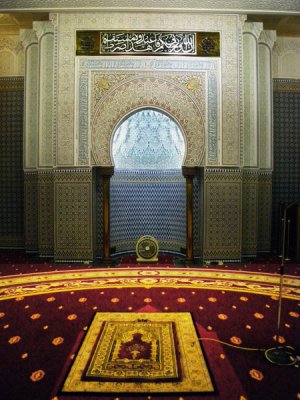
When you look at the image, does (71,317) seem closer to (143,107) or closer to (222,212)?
(222,212)

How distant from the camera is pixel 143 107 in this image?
4.39m

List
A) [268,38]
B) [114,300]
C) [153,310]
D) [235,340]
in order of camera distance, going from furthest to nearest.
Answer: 1. [268,38]
2. [114,300]
3. [153,310]
4. [235,340]

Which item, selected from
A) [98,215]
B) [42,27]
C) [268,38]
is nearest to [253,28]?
[268,38]

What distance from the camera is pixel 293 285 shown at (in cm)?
335

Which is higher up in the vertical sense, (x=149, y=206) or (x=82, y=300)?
(x=149, y=206)

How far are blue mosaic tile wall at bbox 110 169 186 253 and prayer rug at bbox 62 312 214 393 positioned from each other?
106 inches

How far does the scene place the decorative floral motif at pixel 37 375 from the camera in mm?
1692

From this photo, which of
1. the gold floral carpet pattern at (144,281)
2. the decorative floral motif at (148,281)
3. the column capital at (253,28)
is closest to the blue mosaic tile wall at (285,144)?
the column capital at (253,28)

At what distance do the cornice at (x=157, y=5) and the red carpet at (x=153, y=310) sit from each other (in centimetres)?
320

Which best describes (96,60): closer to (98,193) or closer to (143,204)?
(98,193)

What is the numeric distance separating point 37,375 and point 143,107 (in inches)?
134

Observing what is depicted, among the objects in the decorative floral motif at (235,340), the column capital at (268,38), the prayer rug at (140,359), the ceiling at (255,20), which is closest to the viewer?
the prayer rug at (140,359)

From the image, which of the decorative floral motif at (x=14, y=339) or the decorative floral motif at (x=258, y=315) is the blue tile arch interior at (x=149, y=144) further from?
the decorative floral motif at (x=14, y=339)

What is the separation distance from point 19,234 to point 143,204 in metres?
2.01
